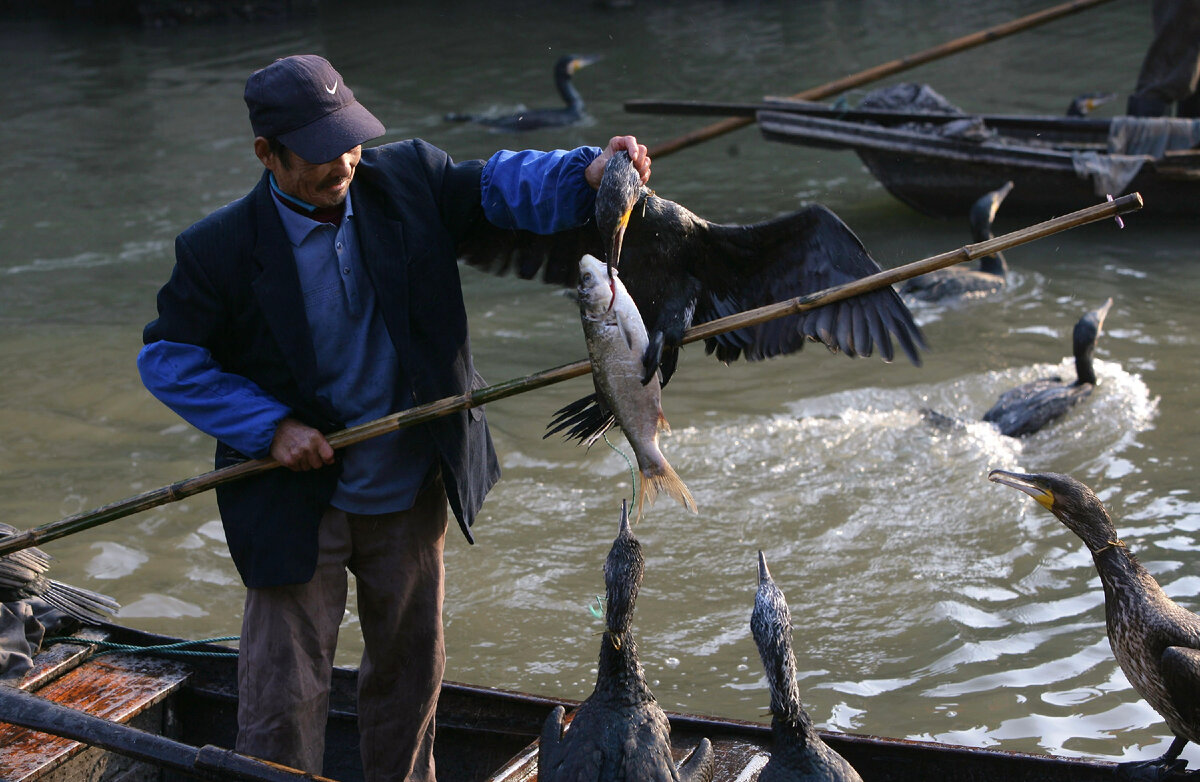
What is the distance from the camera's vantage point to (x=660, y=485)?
2818mm

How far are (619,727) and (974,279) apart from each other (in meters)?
6.14

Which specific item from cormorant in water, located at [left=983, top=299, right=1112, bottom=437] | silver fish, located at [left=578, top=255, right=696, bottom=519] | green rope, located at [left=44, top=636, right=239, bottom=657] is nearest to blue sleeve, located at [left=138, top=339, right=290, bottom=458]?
silver fish, located at [left=578, top=255, right=696, bottom=519]

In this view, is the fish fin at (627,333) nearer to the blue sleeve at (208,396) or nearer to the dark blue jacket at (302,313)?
the dark blue jacket at (302,313)

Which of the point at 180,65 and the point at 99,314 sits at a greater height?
the point at 180,65

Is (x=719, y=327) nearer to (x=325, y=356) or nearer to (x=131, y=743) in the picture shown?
(x=325, y=356)

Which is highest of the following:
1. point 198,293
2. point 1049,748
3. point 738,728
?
point 198,293

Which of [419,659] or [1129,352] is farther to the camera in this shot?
[1129,352]

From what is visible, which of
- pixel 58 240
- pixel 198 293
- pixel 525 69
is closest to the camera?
pixel 198 293

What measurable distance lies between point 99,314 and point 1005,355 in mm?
6376

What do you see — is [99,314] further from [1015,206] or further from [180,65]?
[180,65]

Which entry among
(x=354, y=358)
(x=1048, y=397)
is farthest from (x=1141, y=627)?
(x=1048, y=397)

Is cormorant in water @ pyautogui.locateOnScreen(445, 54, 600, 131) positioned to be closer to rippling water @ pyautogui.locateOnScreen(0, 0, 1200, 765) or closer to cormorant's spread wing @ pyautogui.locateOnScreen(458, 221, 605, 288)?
rippling water @ pyautogui.locateOnScreen(0, 0, 1200, 765)

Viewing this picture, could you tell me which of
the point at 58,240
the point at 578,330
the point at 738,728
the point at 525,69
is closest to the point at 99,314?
the point at 58,240

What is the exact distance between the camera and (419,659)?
10.5 feet
